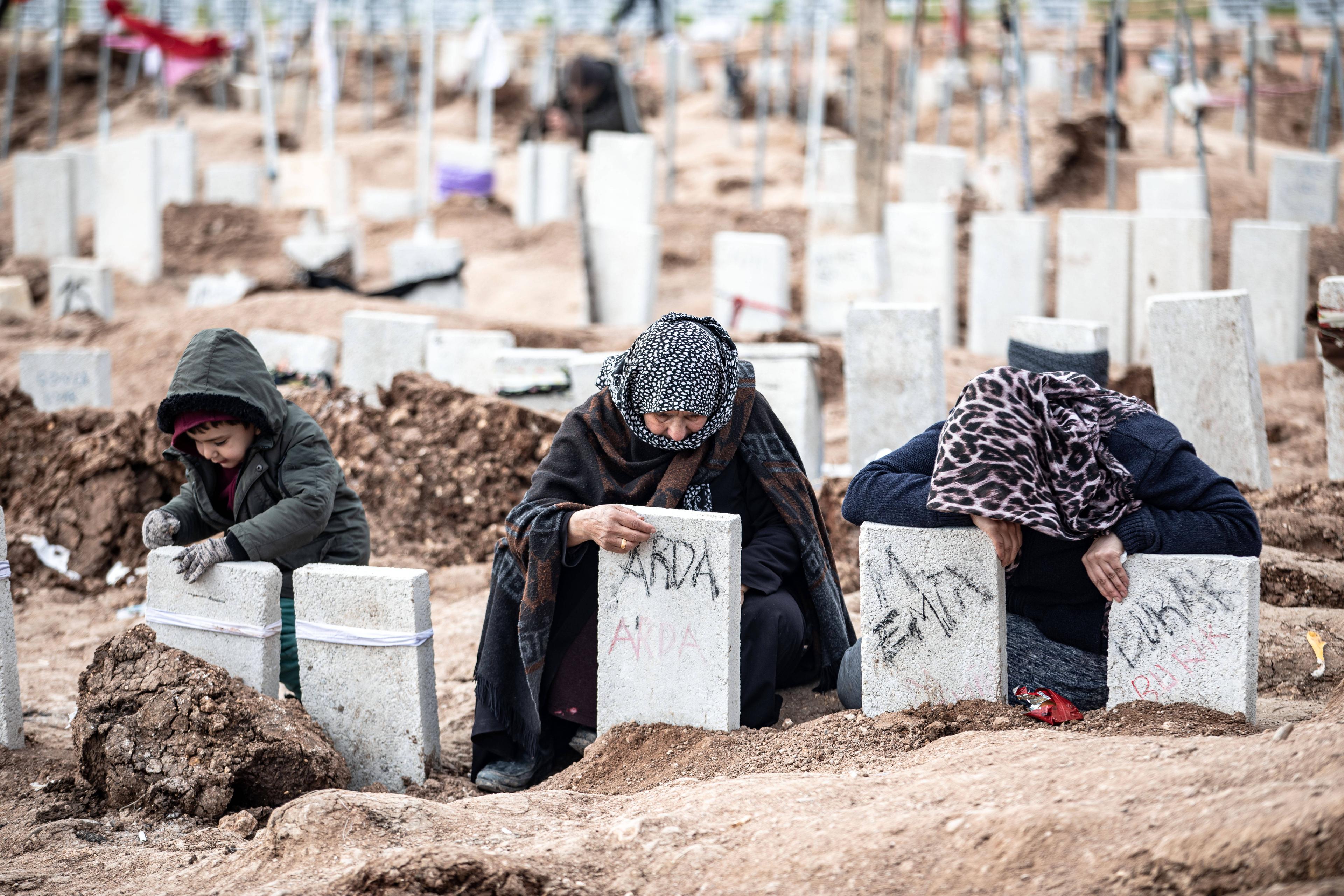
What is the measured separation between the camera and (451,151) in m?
17.9

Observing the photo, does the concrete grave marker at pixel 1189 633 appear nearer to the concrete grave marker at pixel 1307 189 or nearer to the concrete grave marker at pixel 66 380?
the concrete grave marker at pixel 66 380

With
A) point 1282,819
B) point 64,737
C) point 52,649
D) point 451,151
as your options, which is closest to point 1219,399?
point 1282,819

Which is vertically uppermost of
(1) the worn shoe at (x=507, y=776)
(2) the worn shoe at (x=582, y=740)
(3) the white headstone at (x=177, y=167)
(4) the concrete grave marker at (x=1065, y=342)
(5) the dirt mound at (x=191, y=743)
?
(3) the white headstone at (x=177, y=167)

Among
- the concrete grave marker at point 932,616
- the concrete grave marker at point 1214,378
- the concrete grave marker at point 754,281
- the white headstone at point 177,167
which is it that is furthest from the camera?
the white headstone at point 177,167

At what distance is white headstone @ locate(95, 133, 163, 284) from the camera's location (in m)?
12.8

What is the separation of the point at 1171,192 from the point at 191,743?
1070cm

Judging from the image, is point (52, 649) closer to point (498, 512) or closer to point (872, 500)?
point (498, 512)

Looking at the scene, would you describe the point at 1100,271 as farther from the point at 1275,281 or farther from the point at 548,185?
the point at 548,185

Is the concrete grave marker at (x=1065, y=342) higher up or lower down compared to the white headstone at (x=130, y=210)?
lower down

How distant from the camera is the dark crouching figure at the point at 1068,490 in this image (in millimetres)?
3104

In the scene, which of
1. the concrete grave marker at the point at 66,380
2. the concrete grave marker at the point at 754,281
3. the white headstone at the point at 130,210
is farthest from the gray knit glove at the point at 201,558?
the white headstone at the point at 130,210

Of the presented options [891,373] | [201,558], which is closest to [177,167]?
[891,373]

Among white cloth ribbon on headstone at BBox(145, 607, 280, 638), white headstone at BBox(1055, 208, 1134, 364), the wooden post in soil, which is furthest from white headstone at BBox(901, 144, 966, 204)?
white cloth ribbon on headstone at BBox(145, 607, 280, 638)

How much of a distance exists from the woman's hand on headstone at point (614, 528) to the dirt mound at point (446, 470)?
2738 millimetres
